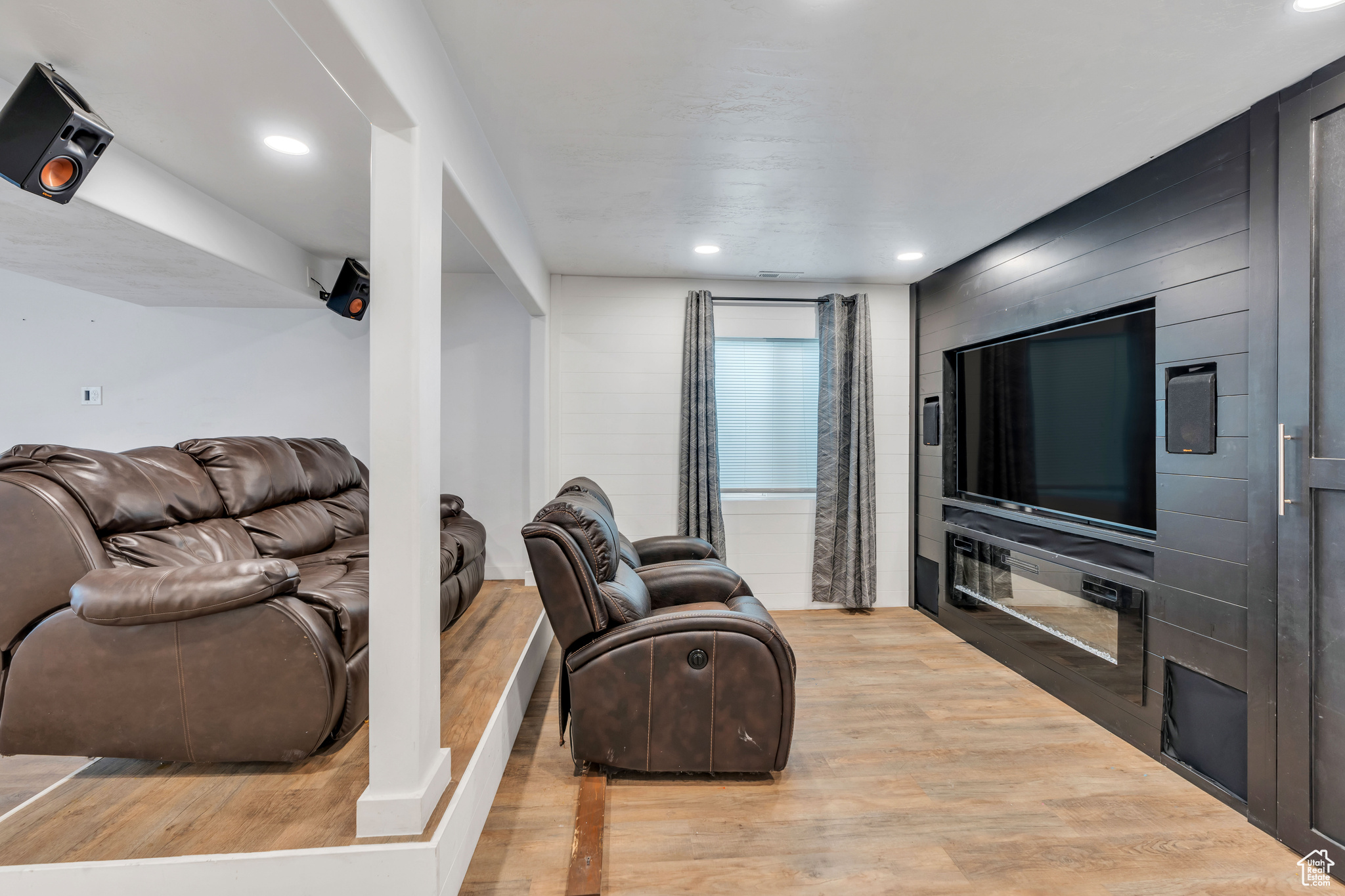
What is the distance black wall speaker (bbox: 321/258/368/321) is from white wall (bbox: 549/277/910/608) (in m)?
1.26

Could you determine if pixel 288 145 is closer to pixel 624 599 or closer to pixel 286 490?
pixel 286 490

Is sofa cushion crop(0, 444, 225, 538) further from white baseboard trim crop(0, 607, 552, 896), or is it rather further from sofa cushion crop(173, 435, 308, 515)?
white baseboard trim crop(0, 607, 552, 896)

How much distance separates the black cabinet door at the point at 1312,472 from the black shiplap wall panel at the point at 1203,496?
0.17 metres

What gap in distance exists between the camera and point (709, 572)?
3035 mm

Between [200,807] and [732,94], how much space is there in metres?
2.75

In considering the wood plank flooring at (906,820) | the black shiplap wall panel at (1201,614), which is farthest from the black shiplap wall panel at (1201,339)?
the wood plank flooring at (906,820)

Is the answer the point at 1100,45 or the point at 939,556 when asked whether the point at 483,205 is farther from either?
the point at 939,556

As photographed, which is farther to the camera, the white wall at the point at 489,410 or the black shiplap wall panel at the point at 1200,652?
the white wall at the point at 489,410

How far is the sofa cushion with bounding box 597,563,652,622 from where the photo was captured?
2242 mm

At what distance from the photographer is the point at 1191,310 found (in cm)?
228

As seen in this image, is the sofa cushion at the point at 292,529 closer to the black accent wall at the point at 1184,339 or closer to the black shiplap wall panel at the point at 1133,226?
the black accent wall at the point at 1184,339

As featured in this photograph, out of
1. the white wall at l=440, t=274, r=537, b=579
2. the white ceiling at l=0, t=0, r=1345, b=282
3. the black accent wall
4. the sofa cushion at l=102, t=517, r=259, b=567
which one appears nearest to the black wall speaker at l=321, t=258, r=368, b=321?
the white wall at l=440, t=274, r=537, b=579

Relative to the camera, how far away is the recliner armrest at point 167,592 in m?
1.80

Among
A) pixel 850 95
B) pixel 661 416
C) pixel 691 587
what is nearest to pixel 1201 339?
pixel 850 95
